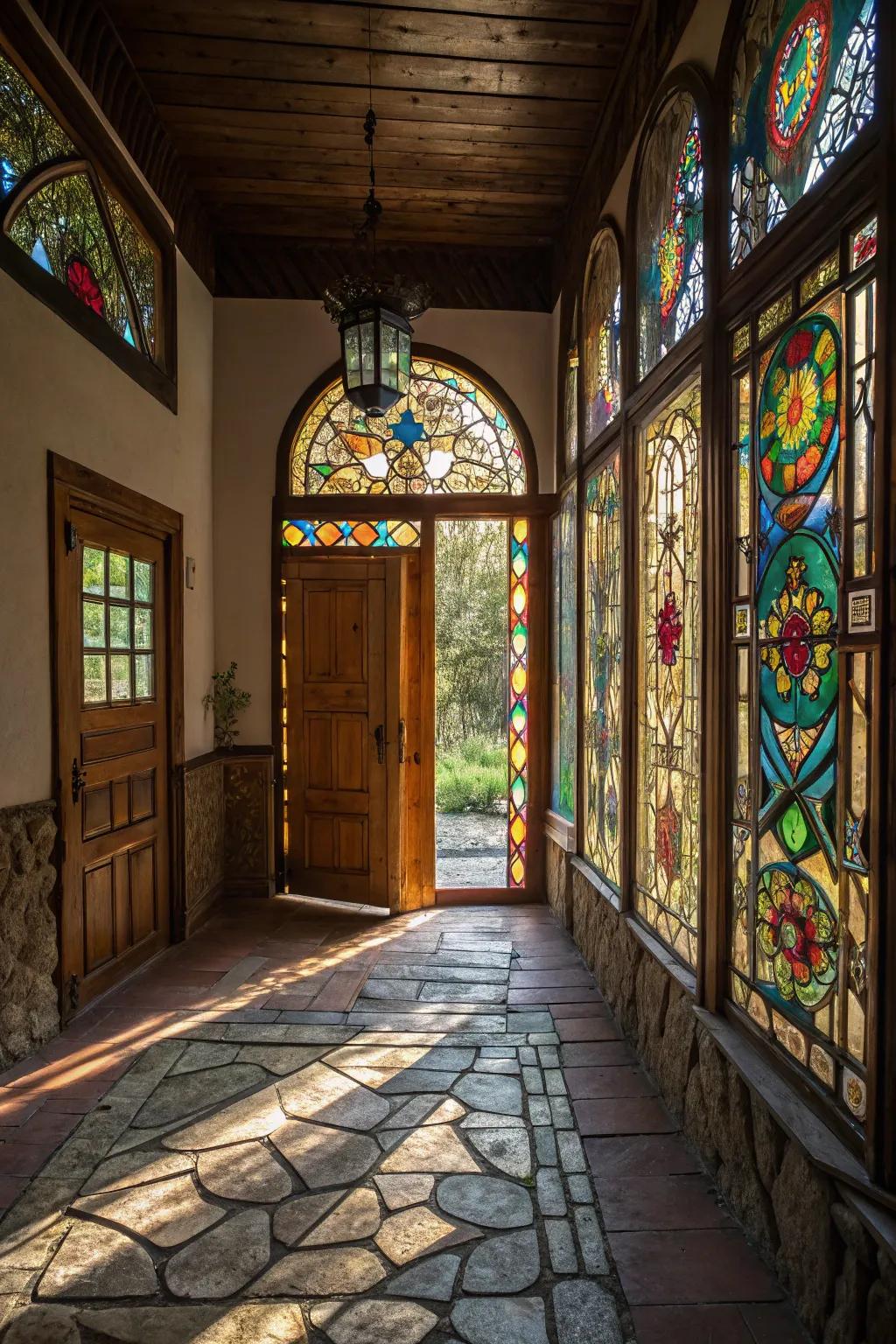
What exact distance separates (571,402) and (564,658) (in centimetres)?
144

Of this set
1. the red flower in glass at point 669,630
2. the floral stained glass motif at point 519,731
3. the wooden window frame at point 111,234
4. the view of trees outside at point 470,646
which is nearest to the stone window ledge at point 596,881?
the floral stained glass motif at point 519,731

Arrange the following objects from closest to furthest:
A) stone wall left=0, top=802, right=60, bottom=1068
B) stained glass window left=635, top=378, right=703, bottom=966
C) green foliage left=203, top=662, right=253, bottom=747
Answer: stained glass window left=635, top=378, right=703, bottom=966 → stone wall left=0, top=802, right=60, bottom=1068 → green foliage left=203, top=662, right=253, bottom=747

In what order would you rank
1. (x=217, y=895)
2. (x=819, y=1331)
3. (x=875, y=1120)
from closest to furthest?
(x=875, y=1120) → (x=819, y=1331) → (x=217, y=895)

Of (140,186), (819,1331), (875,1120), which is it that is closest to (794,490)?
(875,1120)

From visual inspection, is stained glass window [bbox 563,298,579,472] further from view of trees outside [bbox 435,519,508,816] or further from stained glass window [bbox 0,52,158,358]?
view of trees outside [bbox 435,519,508,816]

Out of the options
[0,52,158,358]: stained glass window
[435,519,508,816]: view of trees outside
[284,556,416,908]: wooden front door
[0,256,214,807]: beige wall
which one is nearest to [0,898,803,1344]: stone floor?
[0,256,214,807]: beige wall

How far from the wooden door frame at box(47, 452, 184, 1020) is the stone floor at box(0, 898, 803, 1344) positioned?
2.20 ft

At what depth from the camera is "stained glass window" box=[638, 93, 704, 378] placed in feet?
8.95

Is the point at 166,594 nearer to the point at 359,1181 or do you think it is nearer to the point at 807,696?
the point at 359,1181

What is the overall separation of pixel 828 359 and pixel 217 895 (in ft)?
14.2

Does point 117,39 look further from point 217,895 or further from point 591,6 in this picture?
point 217,895

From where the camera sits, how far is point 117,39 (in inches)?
136

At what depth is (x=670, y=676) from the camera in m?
2.91

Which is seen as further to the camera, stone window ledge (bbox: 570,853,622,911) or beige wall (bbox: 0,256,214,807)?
stone window ledge (bbox: 570,853,622,911)
